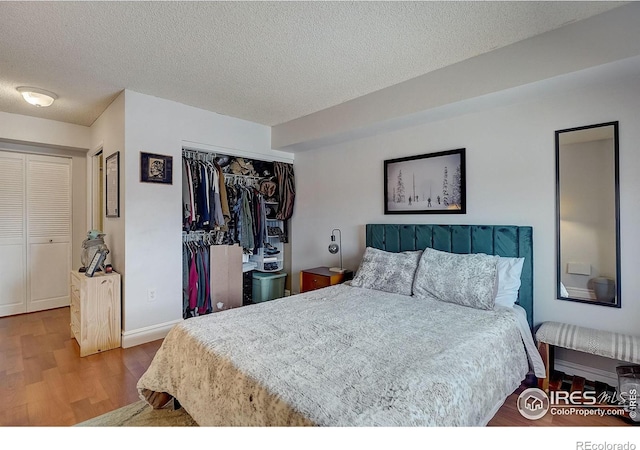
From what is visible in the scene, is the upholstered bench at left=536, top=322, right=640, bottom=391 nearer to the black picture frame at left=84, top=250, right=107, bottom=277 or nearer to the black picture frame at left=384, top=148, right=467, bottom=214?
the black picture frame at left=384, top=148, right=467, bottom=214

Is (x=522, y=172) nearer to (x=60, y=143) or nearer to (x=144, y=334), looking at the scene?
(x=144, y=334)

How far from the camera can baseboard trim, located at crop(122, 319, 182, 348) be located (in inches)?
116

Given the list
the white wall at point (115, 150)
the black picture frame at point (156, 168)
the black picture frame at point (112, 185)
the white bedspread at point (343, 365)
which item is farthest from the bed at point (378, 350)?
the black picture frame at point (112, 185)

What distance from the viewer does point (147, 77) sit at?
269 centimetres

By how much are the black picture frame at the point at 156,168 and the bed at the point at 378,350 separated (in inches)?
71.0

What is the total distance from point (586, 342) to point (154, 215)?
11.9 ft

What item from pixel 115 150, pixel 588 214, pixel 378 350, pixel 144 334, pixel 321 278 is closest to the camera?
pixel 378 350

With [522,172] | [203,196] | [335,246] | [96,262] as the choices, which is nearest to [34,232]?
[96,262]

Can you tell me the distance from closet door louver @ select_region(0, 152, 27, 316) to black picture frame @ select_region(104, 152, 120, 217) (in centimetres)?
145

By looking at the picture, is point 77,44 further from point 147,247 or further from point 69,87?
point 147,247

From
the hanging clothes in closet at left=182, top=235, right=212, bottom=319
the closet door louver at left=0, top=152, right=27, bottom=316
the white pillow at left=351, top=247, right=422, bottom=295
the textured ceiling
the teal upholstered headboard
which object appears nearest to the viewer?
the textured ceiling

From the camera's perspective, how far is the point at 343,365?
1.39 meters

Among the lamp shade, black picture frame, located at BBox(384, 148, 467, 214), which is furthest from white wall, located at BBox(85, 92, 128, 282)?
black picture frame, located at BBox(384, 148, 467, 214)

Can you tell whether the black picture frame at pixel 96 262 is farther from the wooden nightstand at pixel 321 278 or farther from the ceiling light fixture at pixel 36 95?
the wooden nightstand at pixel 321 278
